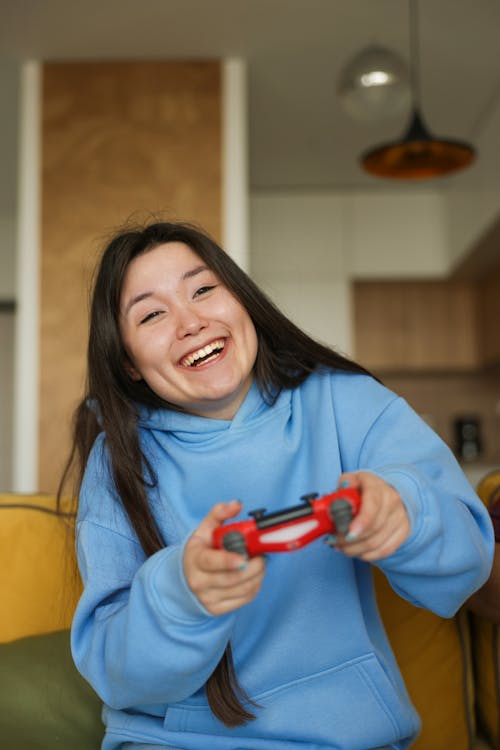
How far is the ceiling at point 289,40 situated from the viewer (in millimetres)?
3240

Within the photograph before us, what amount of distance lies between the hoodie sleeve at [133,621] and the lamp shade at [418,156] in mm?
2116

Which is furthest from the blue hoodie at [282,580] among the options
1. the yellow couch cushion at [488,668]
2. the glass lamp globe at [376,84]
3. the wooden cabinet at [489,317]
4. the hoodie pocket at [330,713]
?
the wooden cabinet at [489,317]

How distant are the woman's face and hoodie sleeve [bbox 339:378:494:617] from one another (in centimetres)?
17

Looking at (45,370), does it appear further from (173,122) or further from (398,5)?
(398,5)

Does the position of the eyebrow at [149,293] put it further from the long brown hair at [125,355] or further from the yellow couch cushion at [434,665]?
the yellow couch cushion at [434,665]

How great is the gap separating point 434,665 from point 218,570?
702 mm

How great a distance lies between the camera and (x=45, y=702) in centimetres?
123

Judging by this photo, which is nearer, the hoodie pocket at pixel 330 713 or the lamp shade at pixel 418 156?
the hoodie pocket at pixel 330 713

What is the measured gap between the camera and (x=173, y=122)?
12.0 ft

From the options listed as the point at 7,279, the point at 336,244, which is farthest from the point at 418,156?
the point at 7,279

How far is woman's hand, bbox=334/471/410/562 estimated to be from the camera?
0.76 meters

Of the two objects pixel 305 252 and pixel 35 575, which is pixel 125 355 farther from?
pixel 305 252

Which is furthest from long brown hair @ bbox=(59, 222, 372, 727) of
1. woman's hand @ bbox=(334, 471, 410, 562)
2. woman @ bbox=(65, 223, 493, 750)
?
woman's hand @ bbox=(334, 471, 410, 562)

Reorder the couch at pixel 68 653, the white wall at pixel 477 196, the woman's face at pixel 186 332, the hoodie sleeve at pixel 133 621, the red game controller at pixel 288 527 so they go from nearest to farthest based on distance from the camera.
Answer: the red game controller at pixel 288 527 → the hoodie sleeve at pixel 133 621 → the woman's face at pixel 186 332 → the couch at pixel 68 653 → the white wall at pixel 477 196
